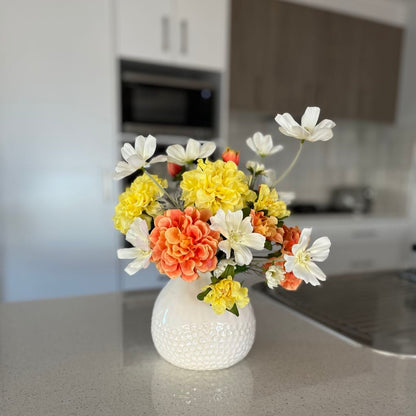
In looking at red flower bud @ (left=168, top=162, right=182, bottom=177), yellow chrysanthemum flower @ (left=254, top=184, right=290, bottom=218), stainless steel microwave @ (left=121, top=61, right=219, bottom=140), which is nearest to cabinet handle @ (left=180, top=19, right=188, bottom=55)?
stainless steel microwave @ (left=121, top=61, right=219, bottom=140)

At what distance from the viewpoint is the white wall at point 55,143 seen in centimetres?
Result: 187

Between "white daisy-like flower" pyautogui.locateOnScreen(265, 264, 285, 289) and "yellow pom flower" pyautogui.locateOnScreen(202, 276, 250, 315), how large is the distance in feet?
0.16

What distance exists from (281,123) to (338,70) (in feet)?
8.27

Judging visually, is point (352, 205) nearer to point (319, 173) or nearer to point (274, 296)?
point (319, 173)

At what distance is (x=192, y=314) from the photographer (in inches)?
25.0

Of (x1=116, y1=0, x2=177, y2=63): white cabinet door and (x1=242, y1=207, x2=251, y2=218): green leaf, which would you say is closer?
(x1=242, y1=207, x2=251, y2=218): green leaf

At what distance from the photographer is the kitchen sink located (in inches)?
32.7

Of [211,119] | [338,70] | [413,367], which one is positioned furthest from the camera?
[338,70]

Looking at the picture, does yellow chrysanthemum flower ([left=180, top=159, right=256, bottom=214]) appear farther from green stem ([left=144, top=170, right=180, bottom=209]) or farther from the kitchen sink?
the kitchen sink

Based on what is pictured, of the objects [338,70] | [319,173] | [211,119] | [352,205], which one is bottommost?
[352,205]

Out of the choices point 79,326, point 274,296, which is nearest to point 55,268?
point 79,326

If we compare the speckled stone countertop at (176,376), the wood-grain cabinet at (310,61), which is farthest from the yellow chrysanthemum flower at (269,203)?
the wood-grain cabinet at (310,61)

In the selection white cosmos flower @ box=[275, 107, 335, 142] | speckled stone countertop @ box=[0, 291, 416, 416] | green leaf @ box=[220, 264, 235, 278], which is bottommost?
speckled stone countertop @ box=[0, 291, 416, 416]

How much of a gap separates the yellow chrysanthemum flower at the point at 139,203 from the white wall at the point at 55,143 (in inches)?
58.7
